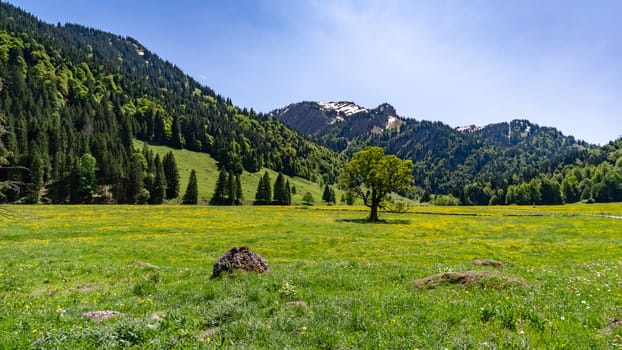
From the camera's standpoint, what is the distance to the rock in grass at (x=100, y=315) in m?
9.59

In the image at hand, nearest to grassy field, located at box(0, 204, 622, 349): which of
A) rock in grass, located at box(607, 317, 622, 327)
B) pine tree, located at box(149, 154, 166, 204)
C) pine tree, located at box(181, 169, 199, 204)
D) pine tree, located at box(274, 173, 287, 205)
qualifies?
rock in grass, located at box(607, 317, 622, 327)

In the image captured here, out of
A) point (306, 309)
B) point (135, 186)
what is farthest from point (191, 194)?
point (306, 309)

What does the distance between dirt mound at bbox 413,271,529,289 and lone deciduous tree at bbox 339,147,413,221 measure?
45.1 meters

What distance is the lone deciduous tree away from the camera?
5888cm

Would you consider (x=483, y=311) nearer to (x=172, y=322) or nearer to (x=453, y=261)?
(x=172, y=322)

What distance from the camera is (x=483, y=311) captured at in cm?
879

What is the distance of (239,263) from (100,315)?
6.52 metres

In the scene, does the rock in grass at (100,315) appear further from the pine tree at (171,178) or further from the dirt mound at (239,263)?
the pine tree at (171,178)

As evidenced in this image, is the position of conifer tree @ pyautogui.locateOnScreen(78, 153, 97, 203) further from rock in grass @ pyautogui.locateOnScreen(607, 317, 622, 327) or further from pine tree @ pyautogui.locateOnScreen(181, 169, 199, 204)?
rock in grass @ pyautogui.locateOnScreen(607, 317, 622, 327)

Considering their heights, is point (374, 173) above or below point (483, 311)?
above

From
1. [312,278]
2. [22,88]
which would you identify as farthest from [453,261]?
[22,88]

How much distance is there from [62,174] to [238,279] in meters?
129

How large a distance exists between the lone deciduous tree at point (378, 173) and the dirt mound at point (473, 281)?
4510cm

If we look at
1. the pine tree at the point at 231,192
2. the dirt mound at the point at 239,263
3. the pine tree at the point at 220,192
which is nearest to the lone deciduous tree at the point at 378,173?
the dirt mound at the point at 239,263
